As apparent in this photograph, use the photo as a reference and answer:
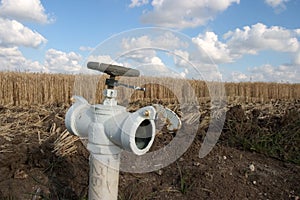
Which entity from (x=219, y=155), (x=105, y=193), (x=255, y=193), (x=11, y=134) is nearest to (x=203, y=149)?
(x=219, y=155)

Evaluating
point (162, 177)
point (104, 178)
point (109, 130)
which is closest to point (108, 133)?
point (109, 130)

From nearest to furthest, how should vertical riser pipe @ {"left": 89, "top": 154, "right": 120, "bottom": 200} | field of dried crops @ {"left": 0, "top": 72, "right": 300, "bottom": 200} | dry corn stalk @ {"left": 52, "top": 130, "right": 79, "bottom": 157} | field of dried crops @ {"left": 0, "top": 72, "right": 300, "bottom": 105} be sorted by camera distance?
vertical riser pipe @ {"left": 89, "top": 154, "right": 120, "bottom": 200} → field of dried crops @ {"left": 0, "top": 72, "right": 300, "bottom": 105} → field of dried crops @ {"left": 0, "top": 72, "right": 300, "bottom": 200} → dry corn stalk @ {"left": 52, "top": 130, "right": 79, "bottom": 157}

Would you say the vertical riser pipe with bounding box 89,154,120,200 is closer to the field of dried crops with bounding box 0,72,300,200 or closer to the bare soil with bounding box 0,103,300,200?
the field of dried crops with bounding box 0,72,300,200

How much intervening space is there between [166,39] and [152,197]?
4.25ft

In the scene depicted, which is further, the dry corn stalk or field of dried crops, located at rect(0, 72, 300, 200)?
the dry corn stalk

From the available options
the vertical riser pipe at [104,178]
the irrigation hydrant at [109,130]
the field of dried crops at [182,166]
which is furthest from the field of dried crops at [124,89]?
the vertical riser pipe at [104,178]

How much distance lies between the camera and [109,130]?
59.0 inches

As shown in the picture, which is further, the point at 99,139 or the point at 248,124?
the point at 248,124

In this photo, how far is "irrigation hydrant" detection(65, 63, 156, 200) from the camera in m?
1.41

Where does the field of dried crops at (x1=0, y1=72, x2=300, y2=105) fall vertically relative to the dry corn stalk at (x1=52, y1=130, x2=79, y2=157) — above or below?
above

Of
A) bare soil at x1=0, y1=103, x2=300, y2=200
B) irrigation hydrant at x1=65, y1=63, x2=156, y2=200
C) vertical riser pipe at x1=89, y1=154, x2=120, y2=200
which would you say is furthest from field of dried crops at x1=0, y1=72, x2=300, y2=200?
vertical riser pipe at x1=89, y1=154, x2=120, y2=200

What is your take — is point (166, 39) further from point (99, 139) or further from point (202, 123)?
point (202, 123)

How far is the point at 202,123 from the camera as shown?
3590mm

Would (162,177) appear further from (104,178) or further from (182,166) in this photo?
(104,178)
